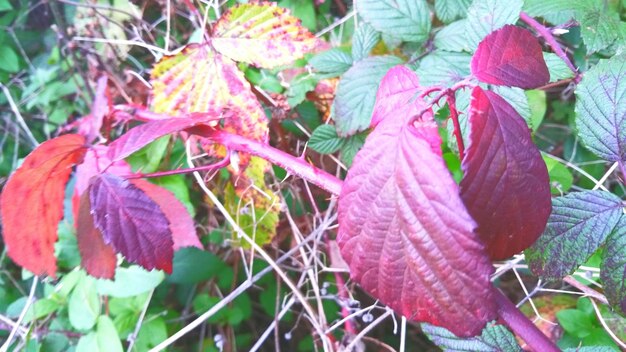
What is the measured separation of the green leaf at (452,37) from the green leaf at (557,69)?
119mm

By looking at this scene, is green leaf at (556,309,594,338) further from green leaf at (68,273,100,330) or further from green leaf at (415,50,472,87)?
green leaf at (68,273,100,330)

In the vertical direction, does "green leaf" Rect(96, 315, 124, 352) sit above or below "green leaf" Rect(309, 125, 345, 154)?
below

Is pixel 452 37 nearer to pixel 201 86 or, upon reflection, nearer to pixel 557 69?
pixel 557 69

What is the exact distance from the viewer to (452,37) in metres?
0.75

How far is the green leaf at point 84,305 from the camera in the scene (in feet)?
2.52

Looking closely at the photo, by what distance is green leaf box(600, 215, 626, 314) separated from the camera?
1.53ft

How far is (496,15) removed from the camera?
2.08ft

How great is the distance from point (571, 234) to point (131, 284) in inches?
22.9

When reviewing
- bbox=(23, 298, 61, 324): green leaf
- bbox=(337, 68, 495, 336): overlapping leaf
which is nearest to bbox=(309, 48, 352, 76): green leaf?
bbox=(337, 68, 495, 336): overlapping leaf

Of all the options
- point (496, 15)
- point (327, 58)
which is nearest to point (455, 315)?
point (496, 15)

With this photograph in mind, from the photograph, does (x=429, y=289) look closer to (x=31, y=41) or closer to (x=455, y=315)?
(x=455, y=315)

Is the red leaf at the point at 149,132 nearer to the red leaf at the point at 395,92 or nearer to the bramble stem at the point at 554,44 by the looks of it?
the red leaf at the point at 395,92

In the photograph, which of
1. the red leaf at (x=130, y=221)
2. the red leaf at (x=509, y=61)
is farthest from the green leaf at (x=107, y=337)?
the red leaf at (x=509, y=61)

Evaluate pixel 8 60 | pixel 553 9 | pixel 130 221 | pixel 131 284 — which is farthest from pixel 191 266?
pixel 8 60
